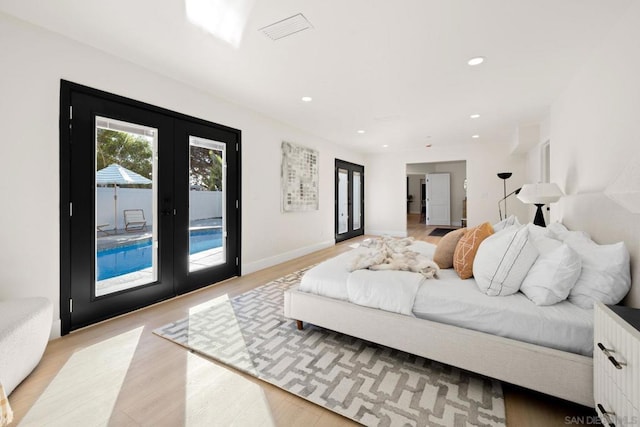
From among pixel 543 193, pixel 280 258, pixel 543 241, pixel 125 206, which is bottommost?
pixel 280 258

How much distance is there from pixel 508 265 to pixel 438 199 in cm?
971

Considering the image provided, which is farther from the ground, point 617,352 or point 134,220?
point 134,220

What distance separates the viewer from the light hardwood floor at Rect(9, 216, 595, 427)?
1.47m

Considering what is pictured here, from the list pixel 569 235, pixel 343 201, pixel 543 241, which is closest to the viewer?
pixel 543 241

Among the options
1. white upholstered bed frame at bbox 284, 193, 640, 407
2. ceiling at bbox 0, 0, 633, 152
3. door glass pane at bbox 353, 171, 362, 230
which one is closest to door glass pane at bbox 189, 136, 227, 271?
ceiling at bbox 0, 0, 633, 152

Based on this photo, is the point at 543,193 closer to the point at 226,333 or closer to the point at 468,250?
the point at 468,250

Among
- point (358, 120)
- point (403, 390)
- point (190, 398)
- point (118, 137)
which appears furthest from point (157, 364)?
point (358, 120)

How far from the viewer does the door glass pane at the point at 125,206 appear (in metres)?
2.64

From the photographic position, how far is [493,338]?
1594 millimetres

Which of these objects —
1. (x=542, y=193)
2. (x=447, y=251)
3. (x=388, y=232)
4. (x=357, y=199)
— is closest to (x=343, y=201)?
(x=357, y=199)

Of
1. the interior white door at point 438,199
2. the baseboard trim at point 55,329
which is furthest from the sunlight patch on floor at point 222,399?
the interior white door at point 438,199

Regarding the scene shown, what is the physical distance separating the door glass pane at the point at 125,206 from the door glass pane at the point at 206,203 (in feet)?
1.54

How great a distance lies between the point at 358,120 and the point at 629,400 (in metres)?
4.48

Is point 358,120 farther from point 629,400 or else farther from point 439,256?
point 629,400
